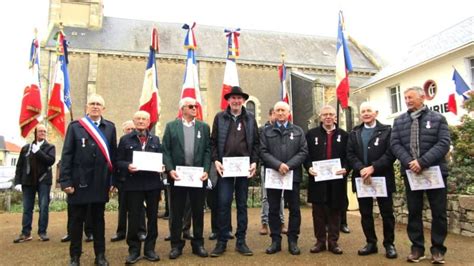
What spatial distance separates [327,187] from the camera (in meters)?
4.87

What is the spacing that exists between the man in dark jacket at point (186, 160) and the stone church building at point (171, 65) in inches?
698

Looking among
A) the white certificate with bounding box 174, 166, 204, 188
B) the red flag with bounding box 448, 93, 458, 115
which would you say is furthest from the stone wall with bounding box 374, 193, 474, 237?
the red flag with bounding box 448, 93, 458, 115

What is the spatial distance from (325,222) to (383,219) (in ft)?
2.49

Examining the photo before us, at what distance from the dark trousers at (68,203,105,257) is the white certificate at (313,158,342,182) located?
112 inches

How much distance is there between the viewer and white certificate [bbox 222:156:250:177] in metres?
4.65

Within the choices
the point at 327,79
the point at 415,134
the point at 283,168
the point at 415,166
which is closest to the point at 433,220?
the point at 415,166

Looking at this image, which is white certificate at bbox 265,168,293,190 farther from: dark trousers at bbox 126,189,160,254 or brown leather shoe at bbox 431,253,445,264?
brown leather shoe at bbox 431,253,445,264

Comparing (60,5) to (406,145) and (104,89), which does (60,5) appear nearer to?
(104,89)

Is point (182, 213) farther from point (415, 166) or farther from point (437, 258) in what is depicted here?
point (437, 258)

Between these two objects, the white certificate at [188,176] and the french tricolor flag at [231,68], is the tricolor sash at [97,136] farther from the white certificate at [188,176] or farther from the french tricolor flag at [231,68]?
the french tricolor flag at [231,68]

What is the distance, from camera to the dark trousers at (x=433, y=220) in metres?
4.30

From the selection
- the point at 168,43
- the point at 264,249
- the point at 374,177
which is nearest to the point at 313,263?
the point at 264,249

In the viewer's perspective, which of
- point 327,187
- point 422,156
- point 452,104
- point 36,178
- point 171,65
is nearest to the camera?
point 422,156

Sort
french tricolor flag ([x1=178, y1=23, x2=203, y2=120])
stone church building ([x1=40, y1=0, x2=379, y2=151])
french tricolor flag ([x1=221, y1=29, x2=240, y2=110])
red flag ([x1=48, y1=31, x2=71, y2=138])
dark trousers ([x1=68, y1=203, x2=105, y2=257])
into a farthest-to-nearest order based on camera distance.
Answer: stone church building ([x1=40, y1=0, x2=379, y2=151]) → french tricolor flag ([x1=221, y1=29, x2=240, y2=110]) → french tricolor flag ([x1=178, y1=23, x2=203, y2=120]) → red flag ([x1=48, y1=31, x2=71, y2=138]) → dark trousers ([x1=68, y1=203, x2=105, y2=257])
